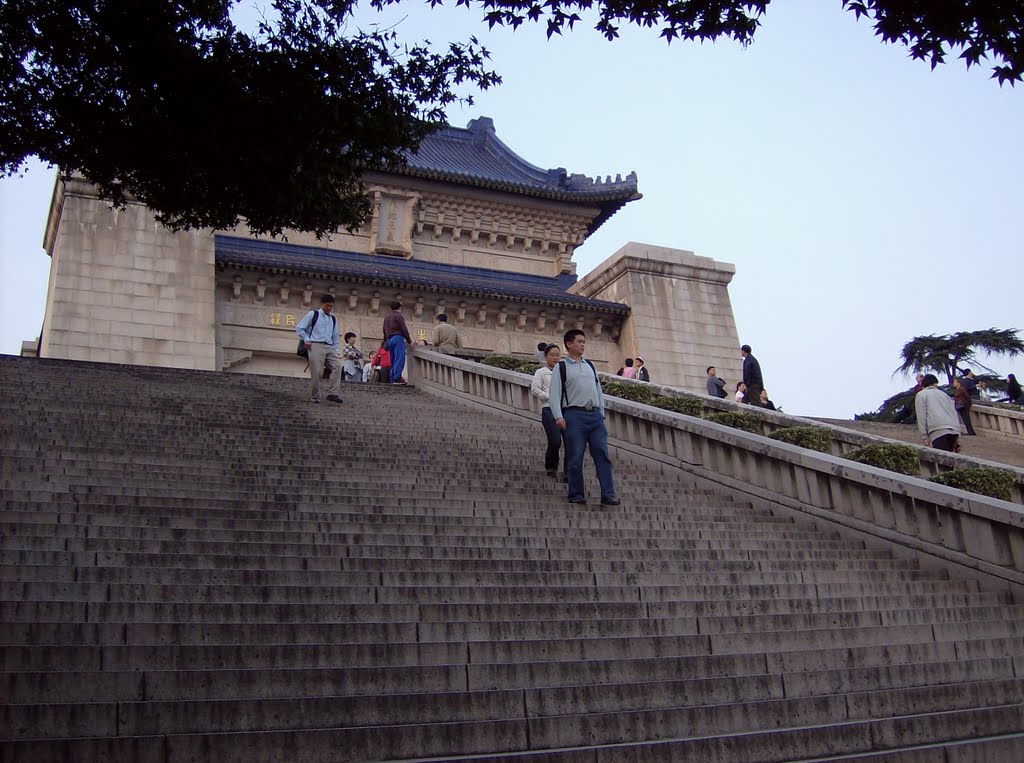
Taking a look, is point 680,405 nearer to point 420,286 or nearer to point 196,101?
point 196,101

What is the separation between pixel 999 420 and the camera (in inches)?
770

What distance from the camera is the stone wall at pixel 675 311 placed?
2482 cm

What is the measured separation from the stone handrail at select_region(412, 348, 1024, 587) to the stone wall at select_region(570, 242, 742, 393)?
13280 millimetres

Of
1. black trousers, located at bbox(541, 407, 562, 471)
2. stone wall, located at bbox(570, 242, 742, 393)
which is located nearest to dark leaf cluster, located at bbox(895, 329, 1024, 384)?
stone wall, located at bbox(570, 242, 742, 393)

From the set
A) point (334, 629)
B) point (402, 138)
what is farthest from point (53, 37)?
point (334, 629)

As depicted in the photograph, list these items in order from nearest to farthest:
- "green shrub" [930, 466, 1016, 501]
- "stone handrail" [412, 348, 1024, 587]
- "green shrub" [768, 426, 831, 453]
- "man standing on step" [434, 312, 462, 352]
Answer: "stone handrail" [412, 348, 1024, 587] < "green shrub" [930, 466, 1016, 501] < "green shrub" [768, 426, 831, 453] < "man standing on step" [434, 312, 462, 352]

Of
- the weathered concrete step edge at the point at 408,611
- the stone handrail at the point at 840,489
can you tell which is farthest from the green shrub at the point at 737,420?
the weathered concrete step edge at the point at 408,611

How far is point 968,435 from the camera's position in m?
19.1

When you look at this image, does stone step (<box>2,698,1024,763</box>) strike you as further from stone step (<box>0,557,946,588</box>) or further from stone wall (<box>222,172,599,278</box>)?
stone wall (<box>222,172,599,278</box>)

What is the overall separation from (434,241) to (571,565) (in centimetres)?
2259

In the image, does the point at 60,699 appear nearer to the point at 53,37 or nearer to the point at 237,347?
the point at 53,37

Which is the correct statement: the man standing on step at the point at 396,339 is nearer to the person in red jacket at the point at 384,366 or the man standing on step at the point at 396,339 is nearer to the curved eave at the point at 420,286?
the person in red jacket at the point at 384,366

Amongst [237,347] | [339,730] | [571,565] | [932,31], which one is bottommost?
[339,730]

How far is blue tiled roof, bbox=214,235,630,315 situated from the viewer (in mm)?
21969
